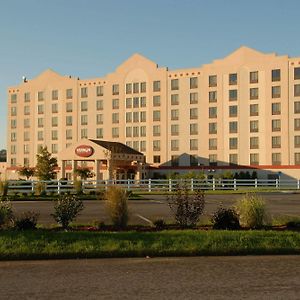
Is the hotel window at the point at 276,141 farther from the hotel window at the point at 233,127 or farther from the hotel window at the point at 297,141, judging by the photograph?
the hotel window at the point at 233,127

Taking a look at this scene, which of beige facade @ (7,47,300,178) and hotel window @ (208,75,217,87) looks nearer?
beige facade @ (7,47,300,178)

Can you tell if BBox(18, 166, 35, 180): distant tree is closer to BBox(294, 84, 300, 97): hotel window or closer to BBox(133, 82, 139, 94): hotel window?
BBox(133, 82, 139, 94): hotel window

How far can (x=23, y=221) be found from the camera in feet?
41.0

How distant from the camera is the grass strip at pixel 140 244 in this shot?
9.77 metres

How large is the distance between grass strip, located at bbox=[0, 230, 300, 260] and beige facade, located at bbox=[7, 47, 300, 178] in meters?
55.5

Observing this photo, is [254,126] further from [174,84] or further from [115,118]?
[115,118]

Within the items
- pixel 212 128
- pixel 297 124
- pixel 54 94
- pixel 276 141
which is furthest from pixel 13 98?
pixel 297 124

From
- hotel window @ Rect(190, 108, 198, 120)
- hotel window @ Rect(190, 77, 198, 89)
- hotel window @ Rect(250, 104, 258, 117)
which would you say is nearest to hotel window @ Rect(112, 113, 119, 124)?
hotel window @ Rect(190, 108, 198, 120)

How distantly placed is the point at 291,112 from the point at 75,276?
5965cm

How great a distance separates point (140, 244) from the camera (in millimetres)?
10195

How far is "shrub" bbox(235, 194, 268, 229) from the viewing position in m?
12.8

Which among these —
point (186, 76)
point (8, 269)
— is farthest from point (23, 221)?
point (186, 76)

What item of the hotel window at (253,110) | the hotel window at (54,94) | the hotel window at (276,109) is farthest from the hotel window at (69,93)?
the hotel window at (276,109)

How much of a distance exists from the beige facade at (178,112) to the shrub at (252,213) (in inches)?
2090
